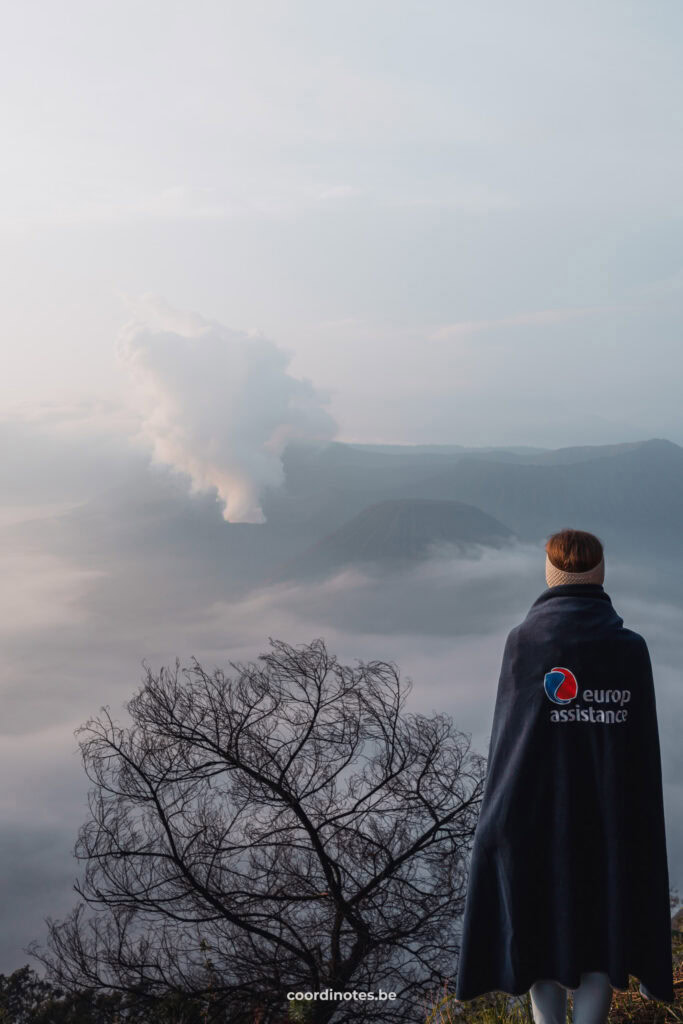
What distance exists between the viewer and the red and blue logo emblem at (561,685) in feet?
7.55

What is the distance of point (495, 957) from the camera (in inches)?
97.7

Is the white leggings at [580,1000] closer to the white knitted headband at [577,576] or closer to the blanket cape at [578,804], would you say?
the blanket cape at [578,804]

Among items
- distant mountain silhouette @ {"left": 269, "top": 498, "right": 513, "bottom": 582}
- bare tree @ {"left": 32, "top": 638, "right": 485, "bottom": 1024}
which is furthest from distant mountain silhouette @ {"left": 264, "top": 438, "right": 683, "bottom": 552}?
bare tree @ {"left": 32, "top": 638, "right": 485, "bottom": 1024}

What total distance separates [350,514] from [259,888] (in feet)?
197

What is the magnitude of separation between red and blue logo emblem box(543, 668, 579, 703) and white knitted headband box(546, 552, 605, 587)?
0.27 m

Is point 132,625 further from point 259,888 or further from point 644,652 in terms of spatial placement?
point 644,652

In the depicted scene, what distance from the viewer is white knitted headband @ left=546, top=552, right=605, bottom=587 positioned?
236 centimetres

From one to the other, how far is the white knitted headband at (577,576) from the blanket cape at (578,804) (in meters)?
0.02

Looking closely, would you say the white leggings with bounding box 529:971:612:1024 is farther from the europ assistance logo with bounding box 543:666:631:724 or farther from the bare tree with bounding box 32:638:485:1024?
the bare tree with bounding box 32:638:485:1024

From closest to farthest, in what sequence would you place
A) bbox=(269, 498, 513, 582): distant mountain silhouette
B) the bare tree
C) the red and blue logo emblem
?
1. the red and blue logo emblem
2. the bare tree
3. bbox=(269, 498, 513, 582): distant mountain silhouette

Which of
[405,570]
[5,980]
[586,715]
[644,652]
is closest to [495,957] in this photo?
[586,715]

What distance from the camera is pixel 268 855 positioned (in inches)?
225

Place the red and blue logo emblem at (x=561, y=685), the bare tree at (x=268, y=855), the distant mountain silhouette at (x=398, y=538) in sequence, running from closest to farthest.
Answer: the red and blue logo emblem at (x=561, y=685) → the bare tree at (x=268, y=855) → the distant mountain silhouette at (x=398, y=538)

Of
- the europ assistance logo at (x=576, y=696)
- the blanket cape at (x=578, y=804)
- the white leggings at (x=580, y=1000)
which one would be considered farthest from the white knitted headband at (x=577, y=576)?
the white leggings at (x=580, y=1000)
